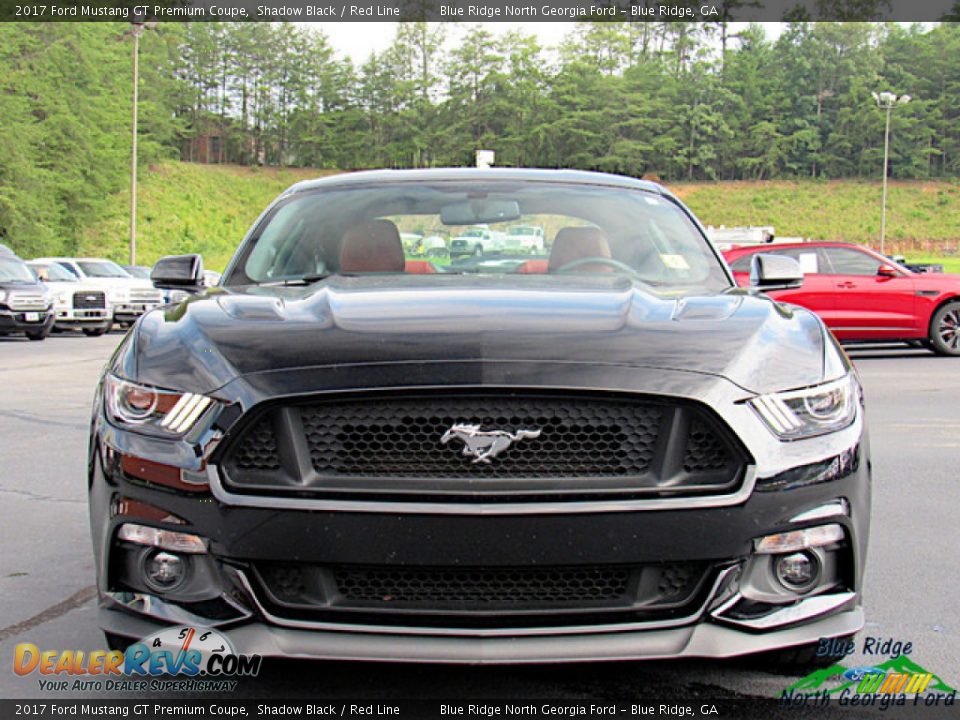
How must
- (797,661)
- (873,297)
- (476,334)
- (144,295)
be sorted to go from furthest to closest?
(144,295), (873,297), (797,661), (476,334)

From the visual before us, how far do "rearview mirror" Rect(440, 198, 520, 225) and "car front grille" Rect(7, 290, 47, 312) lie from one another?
65.6ft

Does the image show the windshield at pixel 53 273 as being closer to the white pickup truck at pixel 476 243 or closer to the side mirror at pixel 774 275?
the white pickup truck at pixel 476 243

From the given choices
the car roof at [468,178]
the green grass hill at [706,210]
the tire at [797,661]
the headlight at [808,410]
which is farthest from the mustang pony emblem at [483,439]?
the green grass hill at [706,210]

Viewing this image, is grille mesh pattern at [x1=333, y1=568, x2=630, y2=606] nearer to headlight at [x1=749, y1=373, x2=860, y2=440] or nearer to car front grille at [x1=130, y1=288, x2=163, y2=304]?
headlight at [x1=749, y1=373, x2=860, y2=440]

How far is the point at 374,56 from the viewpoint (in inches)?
4951

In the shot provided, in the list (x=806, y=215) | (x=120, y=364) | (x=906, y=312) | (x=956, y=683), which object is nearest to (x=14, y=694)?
(x=120, y=364)

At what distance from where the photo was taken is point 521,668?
351 cm

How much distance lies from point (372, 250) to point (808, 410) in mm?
2037

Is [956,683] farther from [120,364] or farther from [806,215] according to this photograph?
[806,215]

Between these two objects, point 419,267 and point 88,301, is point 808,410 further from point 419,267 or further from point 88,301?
point 88,301

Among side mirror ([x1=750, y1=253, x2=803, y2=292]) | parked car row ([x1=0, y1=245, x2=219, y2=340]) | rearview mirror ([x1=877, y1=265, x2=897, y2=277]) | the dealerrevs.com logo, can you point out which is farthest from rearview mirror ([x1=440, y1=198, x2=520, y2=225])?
parked car row ([x1=0, y1=245, x2=219, y2=340])

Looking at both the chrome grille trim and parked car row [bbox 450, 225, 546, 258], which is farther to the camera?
parked car row [bbox 450, 225, 546, 258]

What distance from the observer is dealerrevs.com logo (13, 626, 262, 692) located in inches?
113

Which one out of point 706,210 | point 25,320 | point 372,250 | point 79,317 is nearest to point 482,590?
point 372,250
